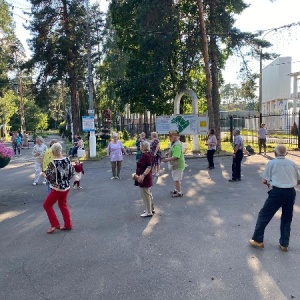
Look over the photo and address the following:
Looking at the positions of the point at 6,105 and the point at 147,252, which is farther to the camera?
the point at 6,105

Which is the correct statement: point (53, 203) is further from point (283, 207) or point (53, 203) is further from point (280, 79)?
point (280, 79)

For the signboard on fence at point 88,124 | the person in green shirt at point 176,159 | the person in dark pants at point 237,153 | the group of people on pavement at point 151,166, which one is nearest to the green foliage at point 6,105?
the signboard on fence at point 88,124

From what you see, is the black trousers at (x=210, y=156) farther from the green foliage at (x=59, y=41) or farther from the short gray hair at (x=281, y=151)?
the green foliage at (x=59, y=41)

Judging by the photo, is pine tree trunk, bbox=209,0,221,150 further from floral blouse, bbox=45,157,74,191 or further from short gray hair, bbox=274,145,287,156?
short gray hair, bbox=274,145,287,156

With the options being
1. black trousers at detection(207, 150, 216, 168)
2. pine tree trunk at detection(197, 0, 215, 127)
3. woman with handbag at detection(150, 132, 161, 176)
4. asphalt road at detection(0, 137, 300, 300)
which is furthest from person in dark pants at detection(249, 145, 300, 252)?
pine tree trunk at detection(197, 0, 215, 127)

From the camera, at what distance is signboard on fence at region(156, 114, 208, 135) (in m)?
20.9

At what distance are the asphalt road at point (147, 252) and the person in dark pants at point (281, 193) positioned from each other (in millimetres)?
235

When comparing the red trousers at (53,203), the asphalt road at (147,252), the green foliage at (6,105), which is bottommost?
the asphalt road at (147,252)

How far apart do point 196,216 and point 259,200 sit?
213 cm

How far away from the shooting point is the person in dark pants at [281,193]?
5.31m

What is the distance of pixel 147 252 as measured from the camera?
5.42 metres

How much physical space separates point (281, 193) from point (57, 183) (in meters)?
3.79

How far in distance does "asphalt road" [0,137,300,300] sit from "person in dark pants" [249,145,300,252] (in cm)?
24

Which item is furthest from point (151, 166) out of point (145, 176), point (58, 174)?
point (58, 174)
